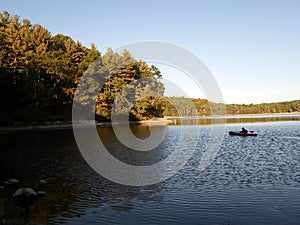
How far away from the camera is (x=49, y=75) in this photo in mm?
77875

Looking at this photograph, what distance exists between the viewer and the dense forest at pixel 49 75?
2675 inches

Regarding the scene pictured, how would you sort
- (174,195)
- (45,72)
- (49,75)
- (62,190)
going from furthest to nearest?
(49,75), (45,72), (62,190), (174,195)

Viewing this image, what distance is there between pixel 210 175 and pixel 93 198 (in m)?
9.10

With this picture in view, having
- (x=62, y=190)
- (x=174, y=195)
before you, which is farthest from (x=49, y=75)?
(x=174, y=195)

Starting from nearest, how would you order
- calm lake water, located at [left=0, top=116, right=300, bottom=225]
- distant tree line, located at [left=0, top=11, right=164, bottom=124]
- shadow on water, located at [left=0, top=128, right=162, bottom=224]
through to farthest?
calm lake water, located at [left=0, top=116, right=300, bottom=225], shadow on water, located at [left=0, top=128, right=162, bottom=224], distant tree line, located at [left=0, top=11, right=164, bottom=124]

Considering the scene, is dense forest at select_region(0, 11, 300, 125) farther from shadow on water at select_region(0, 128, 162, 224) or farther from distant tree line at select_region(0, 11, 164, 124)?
shadow on water at select_region(0, 128, 162, 224)

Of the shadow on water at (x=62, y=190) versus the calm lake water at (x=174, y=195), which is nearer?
the calm lake water at (x=174, y=195)

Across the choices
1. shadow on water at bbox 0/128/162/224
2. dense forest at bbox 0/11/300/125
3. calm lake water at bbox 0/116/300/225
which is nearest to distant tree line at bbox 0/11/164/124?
dense forest at bbox 0/11/300/125

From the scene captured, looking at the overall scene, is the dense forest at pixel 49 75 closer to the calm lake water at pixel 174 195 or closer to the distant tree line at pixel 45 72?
the distant tree line at pixel 45 72

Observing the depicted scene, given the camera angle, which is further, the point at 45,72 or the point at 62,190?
the point at 45,72

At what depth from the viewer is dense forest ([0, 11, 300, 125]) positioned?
67.9 m

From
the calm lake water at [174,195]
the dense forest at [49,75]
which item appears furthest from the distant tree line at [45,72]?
the calm lake water at [174,195]

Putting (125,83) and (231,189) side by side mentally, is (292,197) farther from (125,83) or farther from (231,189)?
(125,83)

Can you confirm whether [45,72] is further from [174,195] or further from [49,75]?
[174,195]
